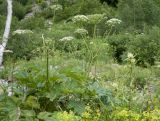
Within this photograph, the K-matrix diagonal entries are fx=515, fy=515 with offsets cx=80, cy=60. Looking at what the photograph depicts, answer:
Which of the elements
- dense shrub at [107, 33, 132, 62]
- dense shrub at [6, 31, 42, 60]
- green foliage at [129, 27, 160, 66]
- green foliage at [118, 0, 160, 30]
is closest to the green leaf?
green foliage at [129, 27, 160, 66]

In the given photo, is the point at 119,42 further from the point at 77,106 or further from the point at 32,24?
the point at 77,106

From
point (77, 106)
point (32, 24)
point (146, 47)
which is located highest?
point (77, 106)

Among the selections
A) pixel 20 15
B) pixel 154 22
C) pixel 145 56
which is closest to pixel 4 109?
pixel 145 56

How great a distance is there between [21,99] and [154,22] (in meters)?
17.9

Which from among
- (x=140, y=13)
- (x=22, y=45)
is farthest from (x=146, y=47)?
(x=22, y=45)

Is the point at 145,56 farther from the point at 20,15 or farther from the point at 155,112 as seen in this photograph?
the point at 20,15

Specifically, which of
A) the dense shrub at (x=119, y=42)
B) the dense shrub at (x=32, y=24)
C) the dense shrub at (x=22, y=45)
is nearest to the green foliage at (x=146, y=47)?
the dense shrub at (x=119, y=42)

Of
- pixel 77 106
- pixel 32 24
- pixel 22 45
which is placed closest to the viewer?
pixel 77 106

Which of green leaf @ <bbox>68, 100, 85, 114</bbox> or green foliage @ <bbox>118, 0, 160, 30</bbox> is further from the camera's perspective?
green foliage @ <bbox>118, 0, 160, 30</bbox>

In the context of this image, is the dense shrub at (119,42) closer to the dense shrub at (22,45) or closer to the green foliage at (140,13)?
the green foliage at (140,13)

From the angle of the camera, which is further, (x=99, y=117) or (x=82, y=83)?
(x=82, y=83)

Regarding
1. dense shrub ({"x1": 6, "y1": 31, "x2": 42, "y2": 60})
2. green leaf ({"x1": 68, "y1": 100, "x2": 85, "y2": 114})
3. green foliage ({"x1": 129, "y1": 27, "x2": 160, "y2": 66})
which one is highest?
green leaf ({"x1": 68, "y1": 100, "x2": 85, "y2": 114})

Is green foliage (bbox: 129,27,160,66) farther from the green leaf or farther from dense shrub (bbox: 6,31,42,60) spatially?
the green leaf

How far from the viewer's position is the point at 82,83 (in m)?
4.43
